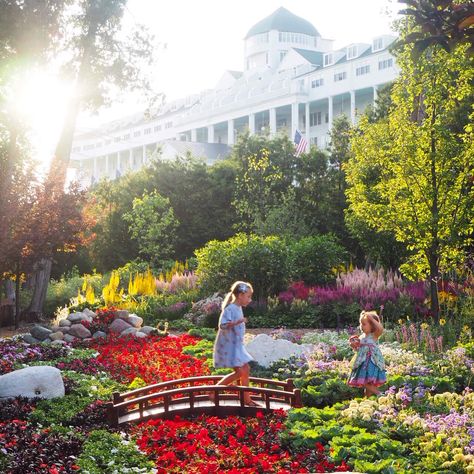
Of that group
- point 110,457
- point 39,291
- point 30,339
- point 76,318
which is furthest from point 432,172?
point 39,291

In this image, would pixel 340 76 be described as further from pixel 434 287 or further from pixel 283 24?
pixel 434 287

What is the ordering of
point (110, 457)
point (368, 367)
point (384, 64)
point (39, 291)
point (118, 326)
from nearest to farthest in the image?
point (110, 457)
point (368, 367)
point (118, 326)
point (39, 291)
point (384, 64)

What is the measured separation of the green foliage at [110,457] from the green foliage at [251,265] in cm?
1038

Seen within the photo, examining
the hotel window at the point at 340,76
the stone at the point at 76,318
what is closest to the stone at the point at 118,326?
the stone at the point at 76,318

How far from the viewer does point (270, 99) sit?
7131 centimetres

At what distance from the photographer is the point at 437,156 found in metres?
13.7

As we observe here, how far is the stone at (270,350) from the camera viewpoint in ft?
35.1

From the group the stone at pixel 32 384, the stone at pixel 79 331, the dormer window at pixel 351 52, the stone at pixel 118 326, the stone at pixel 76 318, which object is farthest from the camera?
the dormer window at pixel 351 52

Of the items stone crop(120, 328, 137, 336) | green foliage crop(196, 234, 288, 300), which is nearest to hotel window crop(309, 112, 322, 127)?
green foliage crop(196, 234, 288, 300)

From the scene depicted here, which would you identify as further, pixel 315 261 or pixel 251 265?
pixel 315 261

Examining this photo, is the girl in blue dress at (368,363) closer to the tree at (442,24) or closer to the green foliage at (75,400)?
the green foliage at (75,400)

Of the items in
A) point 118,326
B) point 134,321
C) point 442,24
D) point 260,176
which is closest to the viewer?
point 442,24

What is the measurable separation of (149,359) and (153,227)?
1426 cm

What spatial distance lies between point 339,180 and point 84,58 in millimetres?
9732
